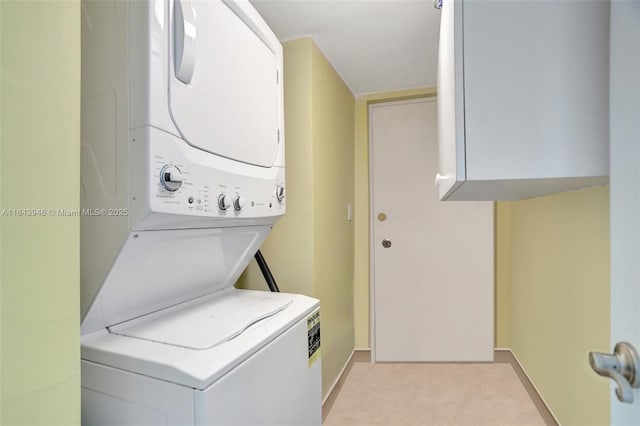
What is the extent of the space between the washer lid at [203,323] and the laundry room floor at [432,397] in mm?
1147

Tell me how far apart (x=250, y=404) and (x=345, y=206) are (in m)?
1.87

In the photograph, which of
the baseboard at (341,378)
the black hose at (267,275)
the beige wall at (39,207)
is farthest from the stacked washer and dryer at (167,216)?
the baseboard at (341,378)

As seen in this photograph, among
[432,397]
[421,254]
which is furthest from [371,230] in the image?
[432,397]

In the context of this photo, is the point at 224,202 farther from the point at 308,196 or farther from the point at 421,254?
the point at 421,254

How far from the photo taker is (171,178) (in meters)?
0.91

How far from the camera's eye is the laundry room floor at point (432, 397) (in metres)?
2.06

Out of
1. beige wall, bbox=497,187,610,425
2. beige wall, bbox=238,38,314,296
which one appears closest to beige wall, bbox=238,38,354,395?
beige wall, bbox=238,38,314,296

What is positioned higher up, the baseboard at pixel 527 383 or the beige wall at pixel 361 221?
the beige wall at pixel 361 221

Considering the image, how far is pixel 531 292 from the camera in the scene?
225 cm

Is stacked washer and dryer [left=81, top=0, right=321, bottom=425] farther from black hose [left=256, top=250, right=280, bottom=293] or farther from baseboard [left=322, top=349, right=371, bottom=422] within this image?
baseboard [left=322, top=349, right=371, bottom=422]

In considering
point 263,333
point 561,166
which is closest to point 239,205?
point 263,333

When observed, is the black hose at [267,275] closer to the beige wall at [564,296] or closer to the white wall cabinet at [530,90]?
the white wall cabinet at [530,90]

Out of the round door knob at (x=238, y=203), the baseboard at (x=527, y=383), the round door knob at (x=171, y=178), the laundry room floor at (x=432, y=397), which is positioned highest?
the round door knob at (x=171, y=178)

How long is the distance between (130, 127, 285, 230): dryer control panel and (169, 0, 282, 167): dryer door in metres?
0.05
